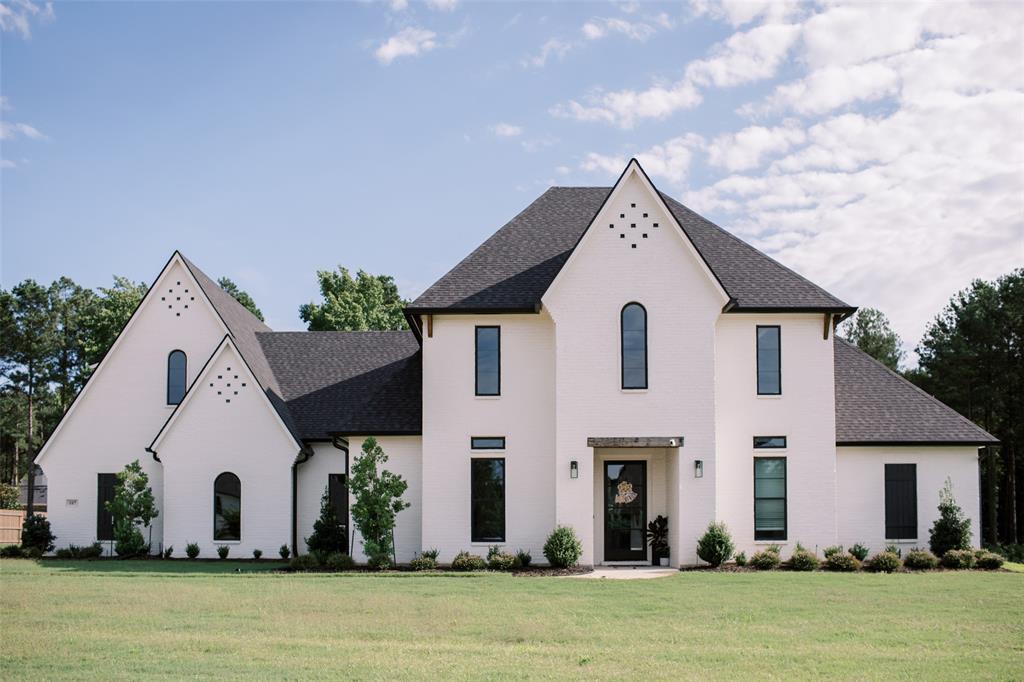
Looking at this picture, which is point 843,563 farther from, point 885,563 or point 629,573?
point 629,573

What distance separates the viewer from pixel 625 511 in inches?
1062

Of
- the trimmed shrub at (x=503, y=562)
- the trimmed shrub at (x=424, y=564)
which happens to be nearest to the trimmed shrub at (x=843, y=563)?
the trimmed shrub at (x=503, y=562)

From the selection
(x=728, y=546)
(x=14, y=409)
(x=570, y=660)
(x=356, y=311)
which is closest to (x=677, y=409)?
(x=728, y=546)

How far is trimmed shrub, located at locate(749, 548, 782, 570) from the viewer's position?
82.0 ft

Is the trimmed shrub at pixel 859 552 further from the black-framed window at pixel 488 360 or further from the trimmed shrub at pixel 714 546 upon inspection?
the black-framed window at pixel 488 360

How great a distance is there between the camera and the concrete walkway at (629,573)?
2311 cm

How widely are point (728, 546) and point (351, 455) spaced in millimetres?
10944

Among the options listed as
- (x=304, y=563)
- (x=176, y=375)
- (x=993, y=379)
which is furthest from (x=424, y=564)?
(x=993, y=379)

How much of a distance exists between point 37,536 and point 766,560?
21984 mm

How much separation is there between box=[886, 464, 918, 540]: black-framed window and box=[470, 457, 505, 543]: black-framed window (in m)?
11.1

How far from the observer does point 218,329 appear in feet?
105

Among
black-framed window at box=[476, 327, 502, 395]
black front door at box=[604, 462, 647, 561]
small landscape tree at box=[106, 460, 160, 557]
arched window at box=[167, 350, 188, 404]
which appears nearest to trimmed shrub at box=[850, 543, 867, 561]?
black front door at box=[604, 462, 647, 561]

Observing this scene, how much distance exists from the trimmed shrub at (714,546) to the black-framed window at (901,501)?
5.73 meters

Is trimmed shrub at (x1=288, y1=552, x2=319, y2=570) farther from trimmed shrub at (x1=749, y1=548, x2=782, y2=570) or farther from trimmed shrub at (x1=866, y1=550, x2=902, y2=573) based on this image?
trimmed shrub at (x1=866, y1=550, x2=902, y2=573)
